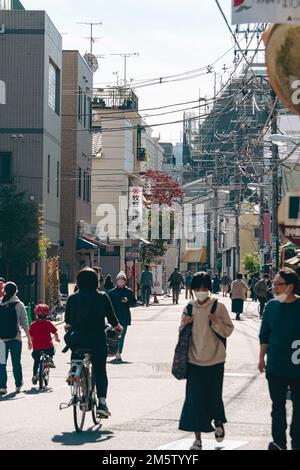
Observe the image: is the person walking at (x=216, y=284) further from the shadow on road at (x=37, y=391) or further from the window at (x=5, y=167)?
the shadow on road at (x=37, y=391)

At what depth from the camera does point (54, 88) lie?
50.2 metres

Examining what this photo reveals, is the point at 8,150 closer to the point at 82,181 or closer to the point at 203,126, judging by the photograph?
the point at 82,181

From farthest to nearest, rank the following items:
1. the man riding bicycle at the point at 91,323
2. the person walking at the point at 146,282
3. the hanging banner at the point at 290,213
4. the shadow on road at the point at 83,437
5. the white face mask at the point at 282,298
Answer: the person walking at the point at 146,282 → the hanging banner at the point at 290,213 → the man riding bicycle at the point at 91,323 → the shadow on road at the point at 83,437 → the white face mask at the point at 282,298

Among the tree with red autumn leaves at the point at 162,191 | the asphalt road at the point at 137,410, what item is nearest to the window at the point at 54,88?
the tree with red autumn leaves at the point at 162,191

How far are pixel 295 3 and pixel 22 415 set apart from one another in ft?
21.7

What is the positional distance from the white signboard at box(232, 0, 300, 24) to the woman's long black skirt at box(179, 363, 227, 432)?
386cm

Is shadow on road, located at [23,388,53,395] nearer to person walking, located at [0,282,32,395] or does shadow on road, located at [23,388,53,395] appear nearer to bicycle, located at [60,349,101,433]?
person walking, located at [0,282,32,395]

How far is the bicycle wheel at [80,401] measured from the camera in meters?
13.3

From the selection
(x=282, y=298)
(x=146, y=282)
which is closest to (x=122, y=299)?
(x=282, y=298)

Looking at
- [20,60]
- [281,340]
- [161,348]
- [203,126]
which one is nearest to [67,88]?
[20,60]

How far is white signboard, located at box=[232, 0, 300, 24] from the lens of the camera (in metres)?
12.3

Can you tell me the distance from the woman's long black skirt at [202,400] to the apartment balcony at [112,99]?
64.4 m

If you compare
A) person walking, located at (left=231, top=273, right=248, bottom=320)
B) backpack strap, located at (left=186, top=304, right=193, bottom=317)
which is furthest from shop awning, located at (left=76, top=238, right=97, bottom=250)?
backpack strap, located at (left=186, top=304, right=193, bottom=317)

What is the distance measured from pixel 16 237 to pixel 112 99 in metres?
35.3
